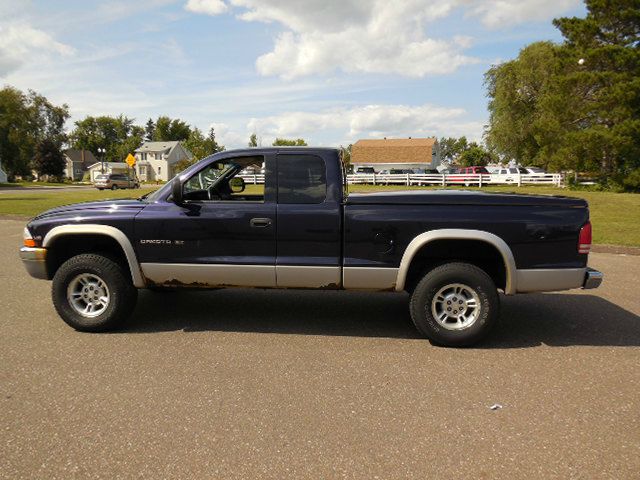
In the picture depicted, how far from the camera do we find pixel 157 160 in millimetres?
84562

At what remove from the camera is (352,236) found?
4.42 metres

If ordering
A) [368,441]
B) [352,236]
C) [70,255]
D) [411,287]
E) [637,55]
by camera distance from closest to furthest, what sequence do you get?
[368,441] < [352,236] < [411,287] < [70,255] < [637,55]

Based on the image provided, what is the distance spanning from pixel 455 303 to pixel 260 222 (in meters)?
2.00

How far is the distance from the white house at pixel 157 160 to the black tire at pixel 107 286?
82.5 m

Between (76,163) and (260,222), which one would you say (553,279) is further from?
(76,163)

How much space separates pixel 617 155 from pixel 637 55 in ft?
17.1

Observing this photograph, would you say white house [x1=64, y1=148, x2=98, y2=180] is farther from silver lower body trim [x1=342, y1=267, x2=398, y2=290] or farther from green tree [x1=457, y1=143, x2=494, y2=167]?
silver lower body trim [x1=342, y1=267, x2=398, y2=290]

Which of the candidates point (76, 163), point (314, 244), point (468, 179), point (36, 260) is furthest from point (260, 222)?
point (76, 163)

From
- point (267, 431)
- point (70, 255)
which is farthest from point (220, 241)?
point (267, 431)

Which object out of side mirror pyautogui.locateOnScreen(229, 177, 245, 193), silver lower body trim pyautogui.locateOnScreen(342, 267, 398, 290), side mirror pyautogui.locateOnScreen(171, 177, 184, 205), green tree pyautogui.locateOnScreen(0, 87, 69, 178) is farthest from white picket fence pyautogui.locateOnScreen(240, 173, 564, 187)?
green tree pyautogui.locateOnScreen(0, 87, 69, 178)

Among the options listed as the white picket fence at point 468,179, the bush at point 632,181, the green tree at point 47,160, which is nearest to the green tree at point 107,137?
the green tree at point 47,160

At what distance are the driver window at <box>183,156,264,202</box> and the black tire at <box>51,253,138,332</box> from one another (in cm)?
107

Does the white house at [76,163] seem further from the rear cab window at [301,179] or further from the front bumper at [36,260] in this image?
the rear cab window at [301,179]

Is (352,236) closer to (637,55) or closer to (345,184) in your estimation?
(345,184)
